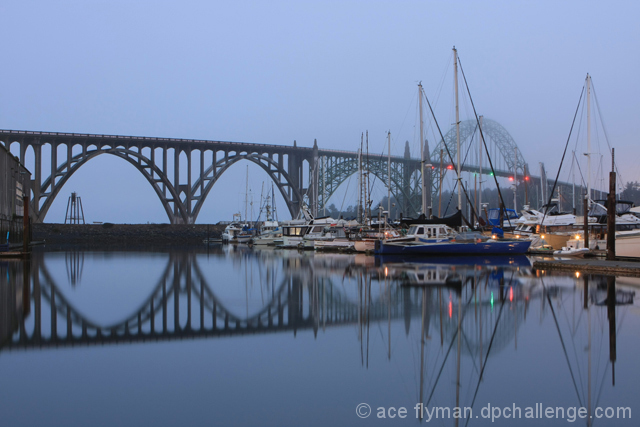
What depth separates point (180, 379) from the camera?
231 inches

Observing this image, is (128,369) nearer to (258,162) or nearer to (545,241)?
(545,241)

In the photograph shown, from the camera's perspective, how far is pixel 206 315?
1049cm

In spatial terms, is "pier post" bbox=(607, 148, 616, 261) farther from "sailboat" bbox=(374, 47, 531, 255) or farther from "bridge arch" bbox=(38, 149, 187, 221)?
"bridge arch" bbox=(38, 149, 187, 221)

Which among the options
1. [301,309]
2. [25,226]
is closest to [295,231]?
[25,226]

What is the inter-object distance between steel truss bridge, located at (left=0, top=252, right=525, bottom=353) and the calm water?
45 mm

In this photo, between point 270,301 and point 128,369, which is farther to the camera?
point 270,301

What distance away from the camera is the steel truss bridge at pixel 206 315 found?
8281 millimetres

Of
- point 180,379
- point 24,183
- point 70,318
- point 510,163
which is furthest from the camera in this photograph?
point 510,163

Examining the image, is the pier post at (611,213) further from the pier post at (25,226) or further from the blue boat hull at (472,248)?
the pier post at (25,226)

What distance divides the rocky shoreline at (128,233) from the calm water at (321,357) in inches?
2100

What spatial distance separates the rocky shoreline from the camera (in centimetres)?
6347

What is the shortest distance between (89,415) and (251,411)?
52.1 inches

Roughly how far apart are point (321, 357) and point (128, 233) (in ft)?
212

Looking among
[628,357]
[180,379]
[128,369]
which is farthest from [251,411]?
[628,357]
